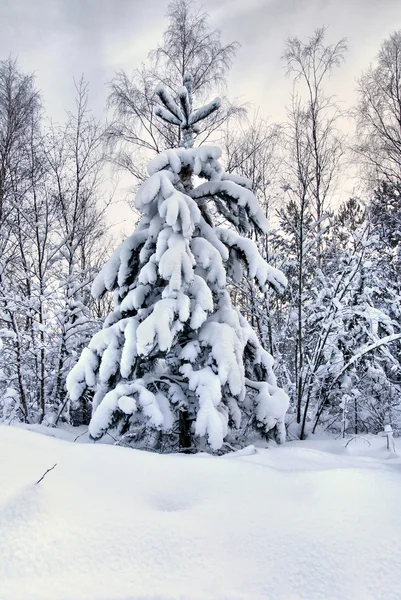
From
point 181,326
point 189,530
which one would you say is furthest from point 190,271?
point 189,530

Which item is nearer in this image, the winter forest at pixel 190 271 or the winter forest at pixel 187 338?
the winter forest at pixel 187 338

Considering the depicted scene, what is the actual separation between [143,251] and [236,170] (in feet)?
19.9

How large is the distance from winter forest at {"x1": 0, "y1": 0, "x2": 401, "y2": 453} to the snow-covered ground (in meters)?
1.92

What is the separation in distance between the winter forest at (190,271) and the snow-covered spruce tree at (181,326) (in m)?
0.02

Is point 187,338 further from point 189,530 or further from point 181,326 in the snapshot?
point 189,530

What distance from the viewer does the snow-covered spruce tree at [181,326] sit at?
14.1ft

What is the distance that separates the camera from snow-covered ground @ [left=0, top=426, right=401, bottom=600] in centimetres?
142

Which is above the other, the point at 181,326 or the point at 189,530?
the point at 181,326

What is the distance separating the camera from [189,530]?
5.58 feet

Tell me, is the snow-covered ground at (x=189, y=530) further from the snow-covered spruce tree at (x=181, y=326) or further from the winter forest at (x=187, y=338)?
the snow-covered spruce tree at (x=181, y=326)

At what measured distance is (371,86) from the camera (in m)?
9.04

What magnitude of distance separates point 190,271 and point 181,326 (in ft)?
2.14

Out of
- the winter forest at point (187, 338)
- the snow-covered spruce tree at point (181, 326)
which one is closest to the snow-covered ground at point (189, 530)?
the winter forest at point (187, 338)

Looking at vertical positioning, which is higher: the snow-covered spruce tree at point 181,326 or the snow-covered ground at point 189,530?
the snow-covered spruce tree at point 181,326
